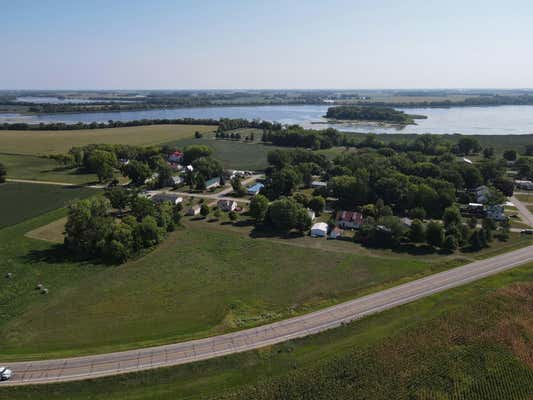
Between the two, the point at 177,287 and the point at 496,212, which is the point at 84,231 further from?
the point at 496,212

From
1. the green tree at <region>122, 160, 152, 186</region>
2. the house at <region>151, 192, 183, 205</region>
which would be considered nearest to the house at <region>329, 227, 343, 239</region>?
the house at <region>151, 192, 183, 205</region>

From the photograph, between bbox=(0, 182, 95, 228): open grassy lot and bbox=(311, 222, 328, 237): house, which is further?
bbox=(0, 182, 95, 228): open grassy lot

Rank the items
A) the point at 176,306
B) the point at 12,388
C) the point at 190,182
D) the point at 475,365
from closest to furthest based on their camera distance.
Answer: the point at 12,388, the point at 475,365, the point at 176,306, the point at 190,182

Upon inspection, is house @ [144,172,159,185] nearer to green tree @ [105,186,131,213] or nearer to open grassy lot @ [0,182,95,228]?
open grassy lot @ [0,182,95,228]

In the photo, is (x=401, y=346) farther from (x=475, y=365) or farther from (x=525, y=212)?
(x=525, y=212)

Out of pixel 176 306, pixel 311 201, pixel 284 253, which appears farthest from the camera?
pixel 311 201

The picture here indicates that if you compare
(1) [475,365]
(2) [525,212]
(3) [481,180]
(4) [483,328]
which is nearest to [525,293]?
(4) [483,328]

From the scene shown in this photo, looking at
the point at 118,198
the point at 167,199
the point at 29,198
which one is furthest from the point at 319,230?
the point at 29,198

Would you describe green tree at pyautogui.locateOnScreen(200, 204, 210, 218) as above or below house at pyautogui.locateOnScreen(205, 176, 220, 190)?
below
